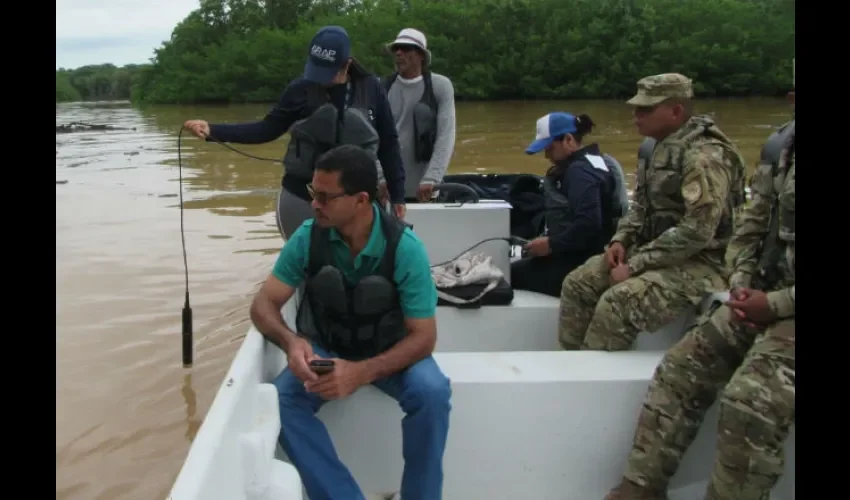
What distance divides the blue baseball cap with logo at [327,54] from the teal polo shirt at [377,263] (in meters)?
0.89

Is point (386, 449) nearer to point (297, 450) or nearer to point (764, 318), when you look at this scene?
point (297, 450)

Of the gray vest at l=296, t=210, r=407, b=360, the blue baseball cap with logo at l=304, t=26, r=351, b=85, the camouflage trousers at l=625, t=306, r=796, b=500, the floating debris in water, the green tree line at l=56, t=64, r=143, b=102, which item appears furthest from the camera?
the green tree line at l=56, t=64, r=143, b=102

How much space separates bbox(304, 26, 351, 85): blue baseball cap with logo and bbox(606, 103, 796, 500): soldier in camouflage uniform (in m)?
1.48

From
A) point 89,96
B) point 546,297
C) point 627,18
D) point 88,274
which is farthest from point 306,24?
point 546,297

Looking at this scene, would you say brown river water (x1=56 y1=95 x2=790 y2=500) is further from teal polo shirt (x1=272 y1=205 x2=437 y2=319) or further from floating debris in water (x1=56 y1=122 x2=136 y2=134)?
floating debris in water (x1=56 y1=122 x2=136 y2=134)

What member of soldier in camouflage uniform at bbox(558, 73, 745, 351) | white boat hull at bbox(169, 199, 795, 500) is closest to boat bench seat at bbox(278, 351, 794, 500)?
white boat hull at bbox(169, 199, 795, 500)

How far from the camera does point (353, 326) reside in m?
2.22

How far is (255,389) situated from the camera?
191cm

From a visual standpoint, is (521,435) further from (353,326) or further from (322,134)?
(322,134)

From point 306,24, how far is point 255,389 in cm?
3857

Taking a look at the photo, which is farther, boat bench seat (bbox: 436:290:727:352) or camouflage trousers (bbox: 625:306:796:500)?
boat bench seat (bbox: 436:290:727:352)

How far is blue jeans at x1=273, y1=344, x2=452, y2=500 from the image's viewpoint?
205cm
